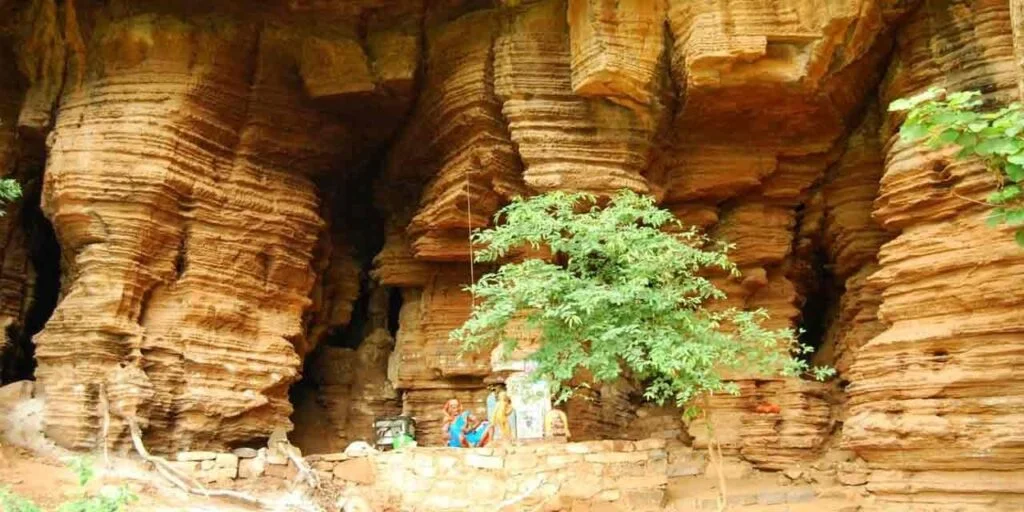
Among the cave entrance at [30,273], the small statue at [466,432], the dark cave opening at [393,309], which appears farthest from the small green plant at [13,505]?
the dark cave opening at [393,309]

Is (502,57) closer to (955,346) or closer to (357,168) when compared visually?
(357,168)

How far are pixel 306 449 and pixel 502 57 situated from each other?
8.41 m

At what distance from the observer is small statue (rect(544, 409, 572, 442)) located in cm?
1144

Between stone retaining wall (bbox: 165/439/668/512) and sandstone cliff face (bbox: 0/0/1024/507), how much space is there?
2285 mm

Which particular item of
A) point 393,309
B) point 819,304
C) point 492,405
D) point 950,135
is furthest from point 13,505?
point 819,304

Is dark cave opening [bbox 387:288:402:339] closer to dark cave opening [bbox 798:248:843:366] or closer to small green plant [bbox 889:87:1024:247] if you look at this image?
dark cave opening [bbox 798:248:843:366]

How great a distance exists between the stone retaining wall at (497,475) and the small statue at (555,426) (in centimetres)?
103

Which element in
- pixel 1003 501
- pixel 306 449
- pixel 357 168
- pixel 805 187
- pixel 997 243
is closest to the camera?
pixel 1003 501

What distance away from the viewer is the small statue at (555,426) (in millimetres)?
11438

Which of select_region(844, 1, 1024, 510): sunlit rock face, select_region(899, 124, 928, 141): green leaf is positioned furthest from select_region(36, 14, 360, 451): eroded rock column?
select_region(899, 124, 928, 141): green leaf

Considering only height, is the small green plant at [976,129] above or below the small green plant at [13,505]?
above

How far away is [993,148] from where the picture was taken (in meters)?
6.05

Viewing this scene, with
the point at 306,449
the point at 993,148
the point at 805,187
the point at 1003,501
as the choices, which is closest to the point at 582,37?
the point at 805,187

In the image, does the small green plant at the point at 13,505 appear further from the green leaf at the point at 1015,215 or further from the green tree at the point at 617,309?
the green leaf at the point at 1015,215
